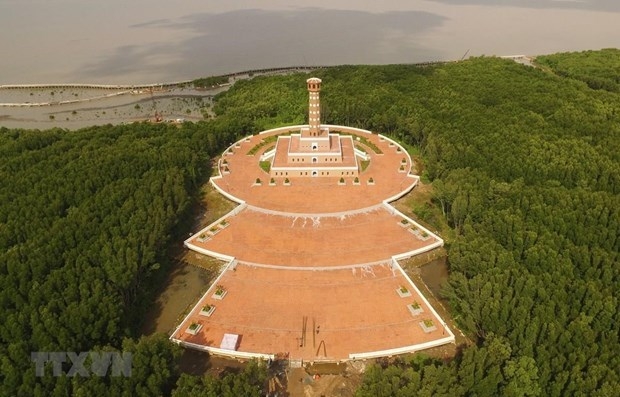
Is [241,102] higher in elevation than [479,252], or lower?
higher

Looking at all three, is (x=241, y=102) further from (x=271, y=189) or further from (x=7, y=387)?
(x=7, y=387)

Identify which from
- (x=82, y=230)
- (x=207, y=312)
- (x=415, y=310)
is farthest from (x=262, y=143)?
(x=415, y=310)

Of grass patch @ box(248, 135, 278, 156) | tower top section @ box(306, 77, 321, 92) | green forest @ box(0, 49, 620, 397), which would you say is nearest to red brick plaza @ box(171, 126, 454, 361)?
green forest @ box(0, 49, 620, 397)

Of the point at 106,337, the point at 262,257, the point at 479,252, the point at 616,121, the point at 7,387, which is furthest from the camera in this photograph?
the point at 616,121

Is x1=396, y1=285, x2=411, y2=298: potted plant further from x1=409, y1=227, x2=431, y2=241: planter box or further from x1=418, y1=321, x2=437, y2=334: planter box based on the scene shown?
x1=409, y1=227, x2=431, y2=241: planter box

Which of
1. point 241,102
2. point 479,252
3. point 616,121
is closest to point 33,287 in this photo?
point 479,252

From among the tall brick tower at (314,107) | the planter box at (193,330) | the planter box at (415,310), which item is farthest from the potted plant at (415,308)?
the tall brick tower at (314,107)
